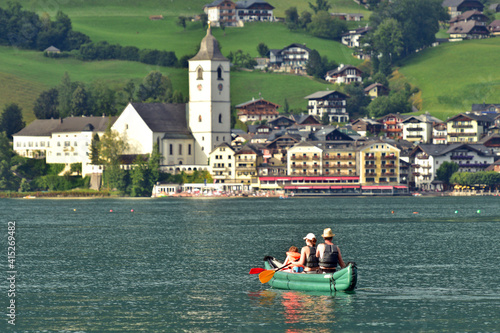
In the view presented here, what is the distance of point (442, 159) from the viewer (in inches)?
6973

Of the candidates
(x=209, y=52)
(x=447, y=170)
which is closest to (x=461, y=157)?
(x=447, y=170)

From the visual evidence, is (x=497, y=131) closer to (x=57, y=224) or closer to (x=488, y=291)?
(x=57, y=224)

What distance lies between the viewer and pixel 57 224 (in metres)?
95.6

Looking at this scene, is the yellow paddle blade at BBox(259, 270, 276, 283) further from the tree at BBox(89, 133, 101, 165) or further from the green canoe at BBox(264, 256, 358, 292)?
the tree at BBox(89, 133, 101, 165)

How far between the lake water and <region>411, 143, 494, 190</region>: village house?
8007 centimetres

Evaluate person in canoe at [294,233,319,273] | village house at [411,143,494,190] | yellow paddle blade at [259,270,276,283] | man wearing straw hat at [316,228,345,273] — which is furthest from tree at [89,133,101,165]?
man wearing straw hat at [316,228,345,273]

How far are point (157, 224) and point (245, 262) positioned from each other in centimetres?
3770

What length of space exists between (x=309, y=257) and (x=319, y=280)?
3.67 ft

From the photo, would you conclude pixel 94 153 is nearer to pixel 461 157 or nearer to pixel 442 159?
pixel 442 159

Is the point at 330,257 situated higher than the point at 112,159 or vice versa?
the point at 112,159

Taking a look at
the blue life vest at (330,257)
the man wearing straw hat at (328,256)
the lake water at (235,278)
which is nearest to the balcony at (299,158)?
the lake water at (235,278)

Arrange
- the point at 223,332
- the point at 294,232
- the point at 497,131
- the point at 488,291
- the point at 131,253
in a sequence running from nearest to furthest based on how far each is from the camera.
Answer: the point at 223,332 → the point at 488,291 → the point at 131,253 → the point at 294,232 → the point at 497,131

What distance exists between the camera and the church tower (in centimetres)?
17900

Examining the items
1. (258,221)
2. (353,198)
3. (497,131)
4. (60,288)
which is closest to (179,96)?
(353,198)
